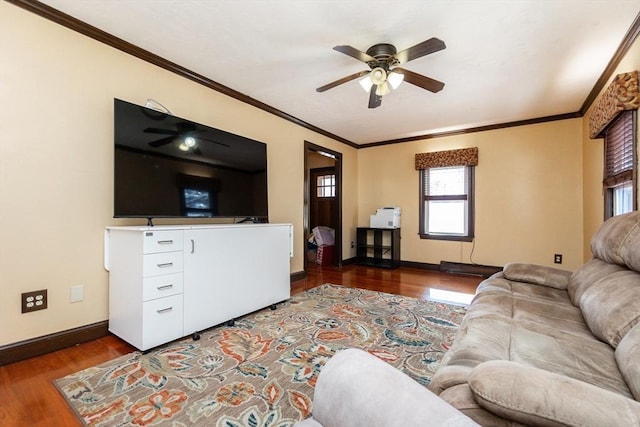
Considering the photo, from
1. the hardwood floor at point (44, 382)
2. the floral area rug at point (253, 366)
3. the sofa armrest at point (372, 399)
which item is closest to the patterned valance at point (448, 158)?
the hardwood floor at point (44, 382)

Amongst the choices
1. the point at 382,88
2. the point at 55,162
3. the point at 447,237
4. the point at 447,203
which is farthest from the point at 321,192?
the point at 55,162

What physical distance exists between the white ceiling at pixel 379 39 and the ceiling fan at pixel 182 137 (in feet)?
2.13

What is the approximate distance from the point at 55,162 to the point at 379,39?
2542mm

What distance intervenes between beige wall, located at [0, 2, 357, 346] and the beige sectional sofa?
250 cm

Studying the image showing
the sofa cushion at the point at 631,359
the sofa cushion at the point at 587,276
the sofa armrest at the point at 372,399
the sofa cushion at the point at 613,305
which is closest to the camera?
the sofa armrest at the point at 372,399

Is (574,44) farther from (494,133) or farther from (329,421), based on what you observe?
(329,421)

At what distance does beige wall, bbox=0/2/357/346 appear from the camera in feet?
6.17

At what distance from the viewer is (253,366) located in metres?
1.89

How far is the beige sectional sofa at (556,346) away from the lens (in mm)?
642

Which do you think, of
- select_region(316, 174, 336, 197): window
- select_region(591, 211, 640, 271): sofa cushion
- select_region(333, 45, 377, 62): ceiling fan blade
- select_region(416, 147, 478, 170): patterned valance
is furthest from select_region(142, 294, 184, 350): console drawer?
select_region(316, 174, 336, 197): window

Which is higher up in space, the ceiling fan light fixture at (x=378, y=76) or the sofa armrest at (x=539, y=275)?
the ceiling fan light fixture at (x=378, y=76)

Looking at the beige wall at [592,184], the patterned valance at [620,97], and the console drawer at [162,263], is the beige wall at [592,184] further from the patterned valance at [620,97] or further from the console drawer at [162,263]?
the console drawer at [162,263]

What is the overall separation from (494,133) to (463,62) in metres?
2.32

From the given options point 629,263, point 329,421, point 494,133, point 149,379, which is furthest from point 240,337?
point 494,133
